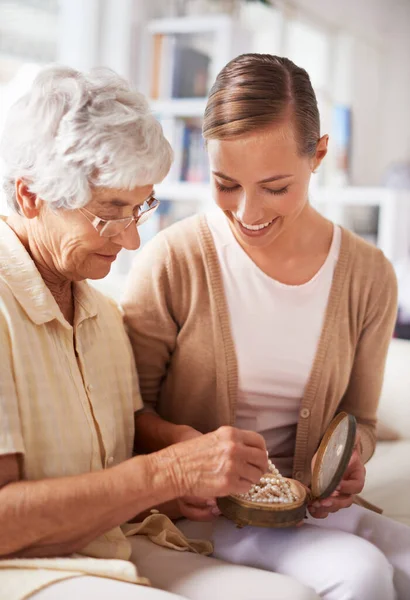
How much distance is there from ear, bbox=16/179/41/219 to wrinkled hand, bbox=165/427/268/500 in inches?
19.1

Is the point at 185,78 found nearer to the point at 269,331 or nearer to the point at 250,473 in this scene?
the point at 269,331

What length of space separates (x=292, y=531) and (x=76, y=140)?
0.87 meters

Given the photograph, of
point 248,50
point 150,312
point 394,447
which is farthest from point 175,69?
point 150,312

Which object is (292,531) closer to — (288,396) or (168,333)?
(288,396)

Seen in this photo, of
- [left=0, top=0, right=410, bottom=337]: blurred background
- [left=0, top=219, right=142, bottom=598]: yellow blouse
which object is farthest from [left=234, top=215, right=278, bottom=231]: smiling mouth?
[left=0, top=0, right=410, bottom=337]: blurred background

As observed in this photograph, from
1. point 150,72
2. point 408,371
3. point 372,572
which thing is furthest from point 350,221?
point 372,572

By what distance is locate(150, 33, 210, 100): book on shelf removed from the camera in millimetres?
3754

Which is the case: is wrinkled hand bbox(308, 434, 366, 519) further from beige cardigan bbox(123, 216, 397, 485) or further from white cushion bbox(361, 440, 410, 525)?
white cushion bbox(361, 440, 410, 525)

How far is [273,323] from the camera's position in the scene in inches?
68.0

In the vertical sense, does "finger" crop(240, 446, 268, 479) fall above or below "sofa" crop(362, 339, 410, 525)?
above

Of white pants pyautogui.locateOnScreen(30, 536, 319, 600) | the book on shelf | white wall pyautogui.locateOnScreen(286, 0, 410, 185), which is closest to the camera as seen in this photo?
white pants pyautogui.locateOnScreen(30, 536, 319, 600)

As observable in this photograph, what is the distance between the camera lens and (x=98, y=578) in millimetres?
1258

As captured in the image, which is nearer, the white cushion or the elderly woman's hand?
the elderly woman's hand

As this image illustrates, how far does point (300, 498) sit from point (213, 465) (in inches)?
9.0
